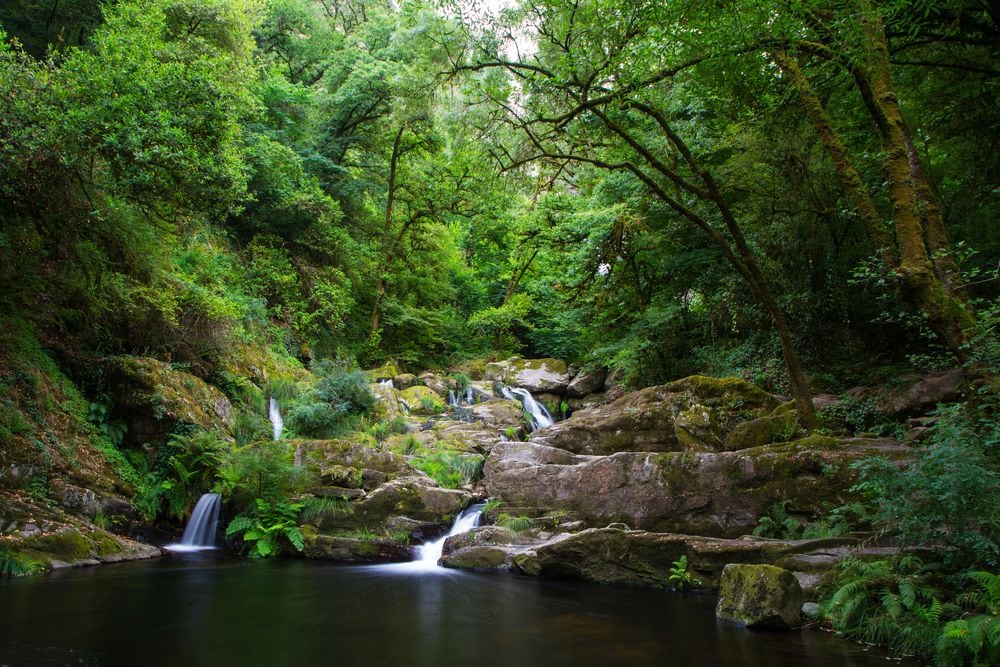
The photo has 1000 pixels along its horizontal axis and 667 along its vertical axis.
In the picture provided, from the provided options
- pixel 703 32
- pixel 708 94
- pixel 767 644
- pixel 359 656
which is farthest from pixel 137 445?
pixel 708 94

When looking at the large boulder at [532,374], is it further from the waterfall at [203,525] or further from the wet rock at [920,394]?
the waterfall at [203,525]

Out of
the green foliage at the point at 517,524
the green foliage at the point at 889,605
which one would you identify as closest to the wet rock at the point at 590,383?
the green foliage at the point at 517,524

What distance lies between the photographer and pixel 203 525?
10211mm

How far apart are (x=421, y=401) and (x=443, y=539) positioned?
8.00 meters

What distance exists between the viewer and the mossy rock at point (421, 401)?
56.4 ft

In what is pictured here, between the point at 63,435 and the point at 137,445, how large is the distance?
1458mm

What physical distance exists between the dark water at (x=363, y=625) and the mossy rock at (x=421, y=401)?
9309mm

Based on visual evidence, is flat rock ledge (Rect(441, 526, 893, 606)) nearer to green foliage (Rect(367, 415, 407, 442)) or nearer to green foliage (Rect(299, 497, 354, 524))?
green foliage (Rect(299, 497, 354, 524))

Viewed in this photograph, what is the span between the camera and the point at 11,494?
25.0 feet

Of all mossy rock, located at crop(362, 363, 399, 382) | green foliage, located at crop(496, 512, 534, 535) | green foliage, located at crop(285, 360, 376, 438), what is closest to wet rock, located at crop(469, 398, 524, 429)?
green foliage, located at crop(285, 360, 376, 438)

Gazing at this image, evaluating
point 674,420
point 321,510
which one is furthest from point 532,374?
point 321,510

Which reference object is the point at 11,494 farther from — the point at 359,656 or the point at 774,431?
the point at 774,431

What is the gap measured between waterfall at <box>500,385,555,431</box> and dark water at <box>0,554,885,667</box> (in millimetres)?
10370

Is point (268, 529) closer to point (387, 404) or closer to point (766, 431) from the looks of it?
point (387, 404)
